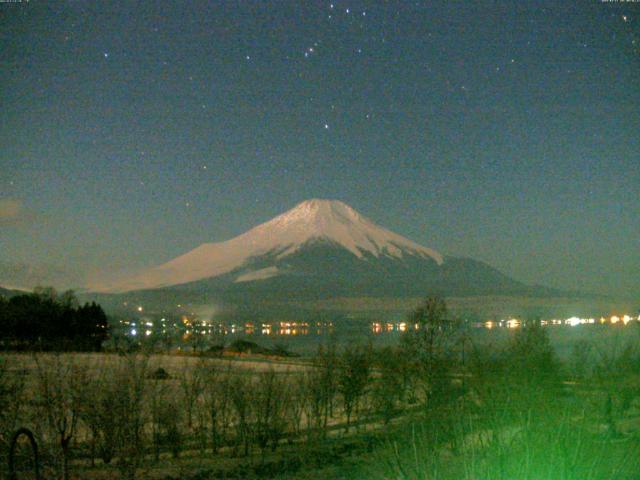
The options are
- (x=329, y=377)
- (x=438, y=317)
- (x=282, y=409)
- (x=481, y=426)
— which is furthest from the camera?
(x=438, y=317)

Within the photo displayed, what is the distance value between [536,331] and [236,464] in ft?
40.5

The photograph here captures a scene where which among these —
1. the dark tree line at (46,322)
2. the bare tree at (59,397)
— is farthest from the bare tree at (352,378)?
the dark tree line at (46,322)

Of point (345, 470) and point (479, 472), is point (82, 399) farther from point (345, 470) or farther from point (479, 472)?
point (479, 472)

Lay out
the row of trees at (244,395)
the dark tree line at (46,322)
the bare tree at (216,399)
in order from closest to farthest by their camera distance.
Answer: the row of trees at (244,395)
the bare tree at (216,399)
the dark tree line at (46,322)

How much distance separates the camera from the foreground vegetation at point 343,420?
5.18m

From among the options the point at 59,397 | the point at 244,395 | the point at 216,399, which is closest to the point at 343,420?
the point at 216,399

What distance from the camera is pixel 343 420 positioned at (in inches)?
907

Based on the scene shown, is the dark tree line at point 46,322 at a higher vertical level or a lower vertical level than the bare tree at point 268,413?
higher

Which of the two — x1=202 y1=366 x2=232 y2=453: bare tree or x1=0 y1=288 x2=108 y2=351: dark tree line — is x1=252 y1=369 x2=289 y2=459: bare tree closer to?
x1=202 y1=366 x2=232 y2=453: bare tree

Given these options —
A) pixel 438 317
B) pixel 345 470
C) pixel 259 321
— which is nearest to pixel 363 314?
pixel 259 321

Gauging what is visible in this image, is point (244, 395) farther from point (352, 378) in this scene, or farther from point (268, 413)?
point (352, 378)

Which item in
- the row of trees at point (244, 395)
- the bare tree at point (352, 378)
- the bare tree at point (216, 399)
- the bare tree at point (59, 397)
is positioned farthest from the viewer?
the bare tree at point (352, 378)

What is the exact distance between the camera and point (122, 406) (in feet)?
40.6

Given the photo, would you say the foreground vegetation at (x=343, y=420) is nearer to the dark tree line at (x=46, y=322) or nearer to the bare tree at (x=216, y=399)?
the bare tree at (x=216, y=399)
